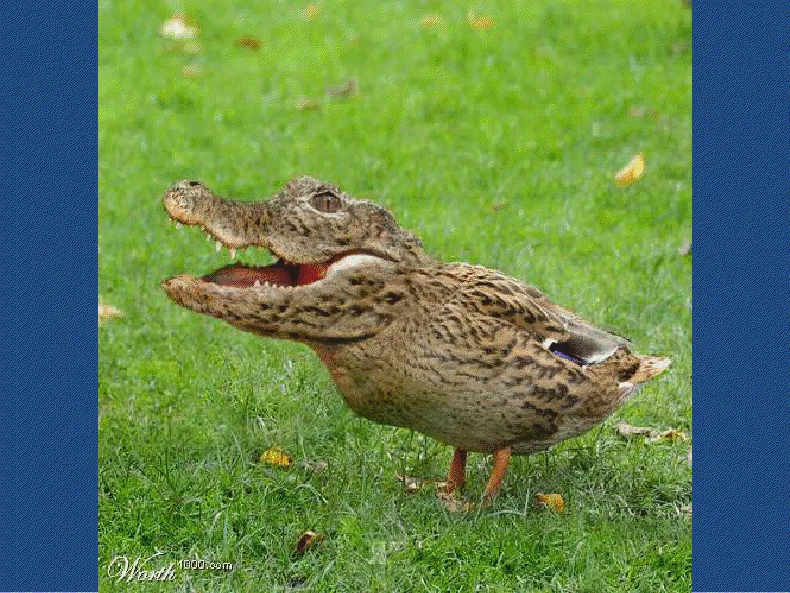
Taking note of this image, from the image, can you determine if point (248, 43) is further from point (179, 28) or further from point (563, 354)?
point (563, 354)

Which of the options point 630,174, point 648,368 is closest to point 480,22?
point 630,174

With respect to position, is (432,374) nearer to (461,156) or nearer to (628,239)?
(628,239)

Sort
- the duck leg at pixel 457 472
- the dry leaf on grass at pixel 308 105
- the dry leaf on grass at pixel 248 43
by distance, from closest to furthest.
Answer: the duck leg at pixel 457 472, the dry leaf on grass at pixel 308 105, the dry leaf on grass at pixel 248 43

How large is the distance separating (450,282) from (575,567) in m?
1.24

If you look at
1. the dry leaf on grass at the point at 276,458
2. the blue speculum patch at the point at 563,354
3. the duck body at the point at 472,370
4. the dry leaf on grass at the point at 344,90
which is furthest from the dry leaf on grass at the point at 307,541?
the dry leaf on grass at the point at 344,90

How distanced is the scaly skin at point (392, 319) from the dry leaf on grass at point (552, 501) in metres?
0.26

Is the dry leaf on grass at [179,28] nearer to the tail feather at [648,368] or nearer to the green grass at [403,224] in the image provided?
the green grass at [403,224]

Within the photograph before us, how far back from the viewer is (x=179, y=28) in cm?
1184

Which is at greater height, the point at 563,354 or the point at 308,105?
the point at 308,105

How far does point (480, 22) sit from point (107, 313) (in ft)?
16.2

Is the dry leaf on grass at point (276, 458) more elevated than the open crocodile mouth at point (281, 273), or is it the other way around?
the open crocodile mouth at point (281, 273)

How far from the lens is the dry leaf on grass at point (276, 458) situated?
643 centimetres

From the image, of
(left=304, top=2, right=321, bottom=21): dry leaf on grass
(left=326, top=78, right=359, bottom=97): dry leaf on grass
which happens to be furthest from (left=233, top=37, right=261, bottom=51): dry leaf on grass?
(left=326, top=78, right=359, bottom=97): dry leaf on grass

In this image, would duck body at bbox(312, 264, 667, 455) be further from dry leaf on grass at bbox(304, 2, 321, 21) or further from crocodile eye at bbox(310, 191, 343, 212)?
dry leaf on grass at bbox(304, 2, 321, 21)
